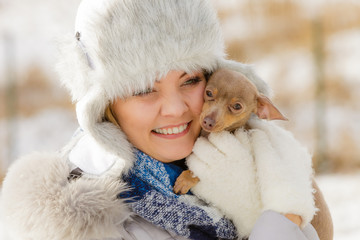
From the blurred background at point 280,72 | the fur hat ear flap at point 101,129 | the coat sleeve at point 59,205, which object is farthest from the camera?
the blurred background at point 280,72

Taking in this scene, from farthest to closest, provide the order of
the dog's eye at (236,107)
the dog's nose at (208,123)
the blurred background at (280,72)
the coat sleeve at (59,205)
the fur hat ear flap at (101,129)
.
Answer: the blurred background at (280,72), the dog's eye at (236,107), the dog's nose at (208,123), the fur hat ear flap at (101,129), the coat sleeve at (59,205)

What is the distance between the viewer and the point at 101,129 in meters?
1.48

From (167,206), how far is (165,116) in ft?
0.94

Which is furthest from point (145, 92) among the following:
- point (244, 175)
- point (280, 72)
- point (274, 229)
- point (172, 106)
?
point (280, 72)

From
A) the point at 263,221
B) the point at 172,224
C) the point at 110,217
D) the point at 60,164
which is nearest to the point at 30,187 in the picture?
the point at 60,164

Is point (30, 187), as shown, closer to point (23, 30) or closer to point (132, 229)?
point (132, 229)

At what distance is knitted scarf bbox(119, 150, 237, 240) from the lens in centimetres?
146

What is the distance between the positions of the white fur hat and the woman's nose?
0.07 m

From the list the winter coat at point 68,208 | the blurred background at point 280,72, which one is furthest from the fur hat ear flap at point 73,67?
the blurred background at point 280,72

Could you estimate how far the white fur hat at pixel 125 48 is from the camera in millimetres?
1394

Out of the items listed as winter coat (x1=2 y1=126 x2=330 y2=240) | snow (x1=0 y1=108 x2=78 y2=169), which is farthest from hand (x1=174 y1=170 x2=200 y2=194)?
snow (x1=0 y1=108 x2=78 y2=169)

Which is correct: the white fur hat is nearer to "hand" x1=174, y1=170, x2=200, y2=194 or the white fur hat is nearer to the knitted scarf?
the knitted scarf

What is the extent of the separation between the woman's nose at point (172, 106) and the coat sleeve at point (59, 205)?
27 cm

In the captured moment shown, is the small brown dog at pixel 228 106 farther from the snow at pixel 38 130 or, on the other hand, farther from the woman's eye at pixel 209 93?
the snow at pixel 38 130
